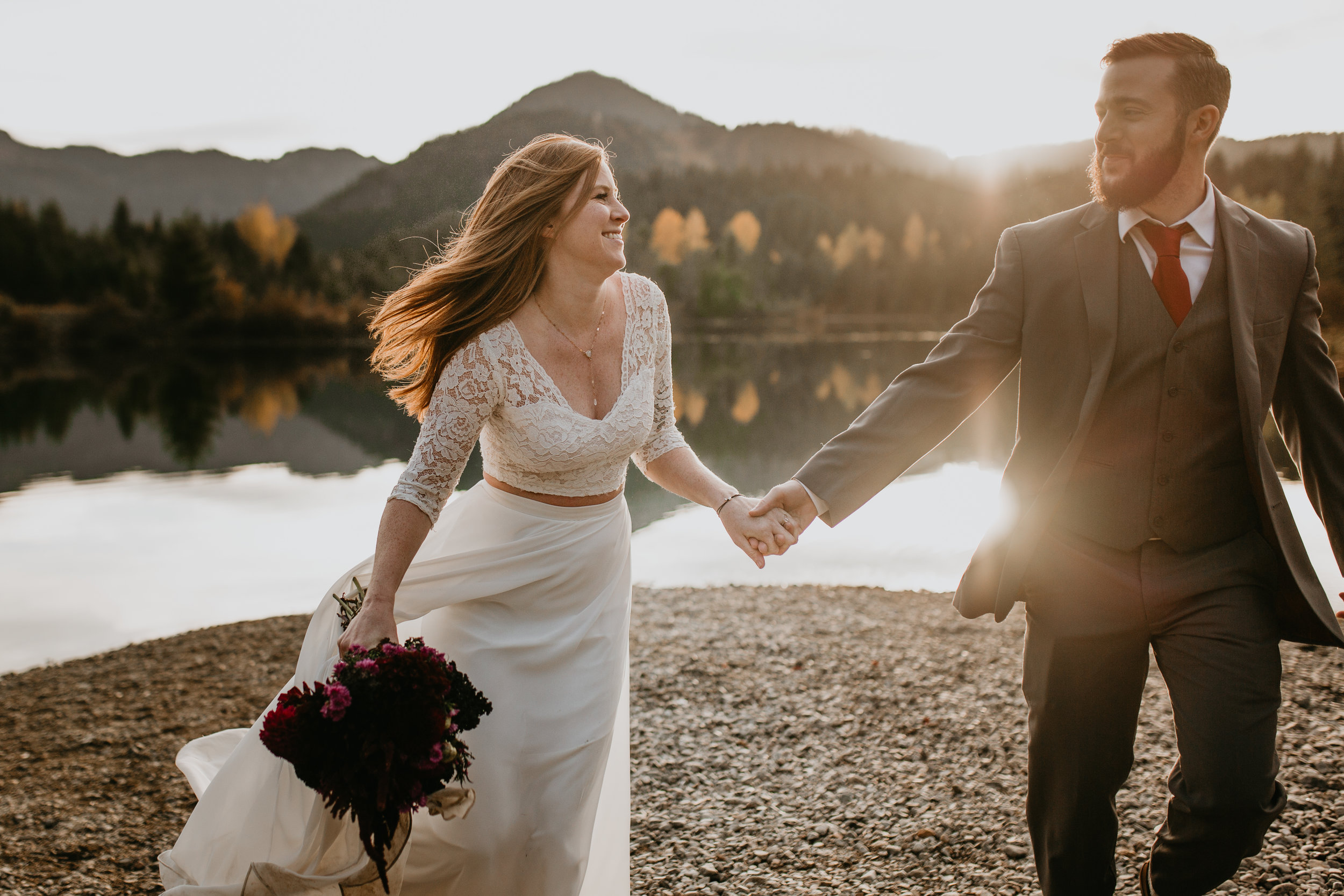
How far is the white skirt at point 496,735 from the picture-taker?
2682mm

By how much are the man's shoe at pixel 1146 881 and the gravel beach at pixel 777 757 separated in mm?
831

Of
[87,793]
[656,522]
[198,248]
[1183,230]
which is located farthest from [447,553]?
[198,248]

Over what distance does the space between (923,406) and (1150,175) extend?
36.9 inches

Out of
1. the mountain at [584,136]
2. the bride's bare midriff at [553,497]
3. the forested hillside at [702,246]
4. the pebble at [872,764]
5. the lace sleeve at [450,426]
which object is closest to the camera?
the lace sleeve at [450,426]

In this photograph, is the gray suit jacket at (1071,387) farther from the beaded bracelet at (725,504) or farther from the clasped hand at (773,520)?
the beaded bracelet at (725,504)

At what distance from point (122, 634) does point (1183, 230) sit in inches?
368

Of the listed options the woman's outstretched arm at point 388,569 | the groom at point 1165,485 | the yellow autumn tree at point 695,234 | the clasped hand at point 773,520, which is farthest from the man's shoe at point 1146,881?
the yellow autumn tree at point 695,234

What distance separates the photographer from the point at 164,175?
178125 mm

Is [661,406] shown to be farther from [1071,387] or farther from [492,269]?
[1071,387]

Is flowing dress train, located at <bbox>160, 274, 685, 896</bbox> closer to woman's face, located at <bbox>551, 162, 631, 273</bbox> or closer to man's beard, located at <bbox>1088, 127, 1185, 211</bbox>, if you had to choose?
woman's face, located at <bbox>551, 162, 631, 273</bbox>

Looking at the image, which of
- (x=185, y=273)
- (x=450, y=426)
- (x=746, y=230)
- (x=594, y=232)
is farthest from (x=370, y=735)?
(x=746, y=230)

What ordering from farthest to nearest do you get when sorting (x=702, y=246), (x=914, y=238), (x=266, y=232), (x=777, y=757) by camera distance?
1. (x=914, y=238)
2. (x=266, y=232)
3. (x=702, y=246)
4. (x=777, y=757)

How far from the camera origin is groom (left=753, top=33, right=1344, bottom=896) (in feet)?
8.41

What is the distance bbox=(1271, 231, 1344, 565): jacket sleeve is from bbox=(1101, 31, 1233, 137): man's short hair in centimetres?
50
